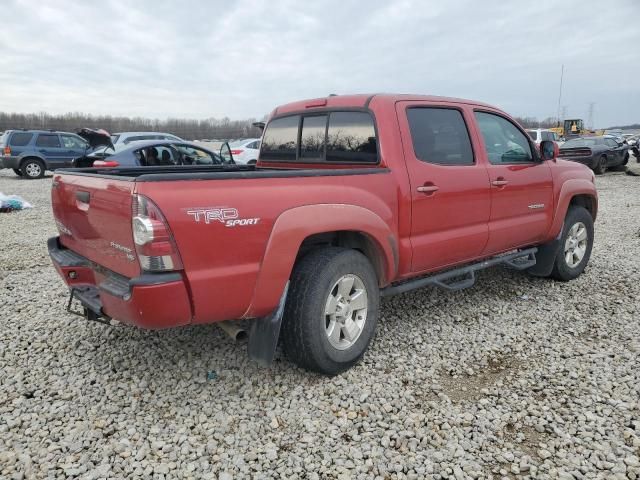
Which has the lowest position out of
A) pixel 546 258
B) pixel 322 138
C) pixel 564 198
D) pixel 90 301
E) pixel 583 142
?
pixel 546 258

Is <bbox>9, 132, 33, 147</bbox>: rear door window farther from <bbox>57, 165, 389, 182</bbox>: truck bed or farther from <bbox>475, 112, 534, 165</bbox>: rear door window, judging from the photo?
<bbox>475, 112, 534, 165</bbox>: rear door window

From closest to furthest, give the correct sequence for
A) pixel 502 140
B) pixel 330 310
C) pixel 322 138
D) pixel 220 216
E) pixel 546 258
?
pixel 220 216
pixel 330 310
pixel 322 138
pixel 502 140
pixel 546 258

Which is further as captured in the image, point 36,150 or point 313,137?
point 36,150

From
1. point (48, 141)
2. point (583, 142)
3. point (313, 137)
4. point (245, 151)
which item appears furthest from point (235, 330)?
point (583, 142)

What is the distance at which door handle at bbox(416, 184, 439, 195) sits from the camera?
11.7 ft

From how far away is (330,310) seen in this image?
3.22 metres

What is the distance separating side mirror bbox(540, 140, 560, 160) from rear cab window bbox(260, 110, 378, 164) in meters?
2.18

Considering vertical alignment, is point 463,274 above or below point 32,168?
below

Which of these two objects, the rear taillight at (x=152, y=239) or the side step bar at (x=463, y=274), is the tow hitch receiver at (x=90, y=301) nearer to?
the rear taillight at (x=152, y=239)

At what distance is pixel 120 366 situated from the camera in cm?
345

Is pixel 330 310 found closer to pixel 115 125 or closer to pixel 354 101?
pixel 354 101

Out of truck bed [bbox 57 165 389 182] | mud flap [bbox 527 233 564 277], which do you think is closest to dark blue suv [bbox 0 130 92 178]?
truck bed [bbox 57 165 389 182]

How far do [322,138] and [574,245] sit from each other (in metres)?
3.26

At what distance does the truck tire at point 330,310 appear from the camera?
119 inches
